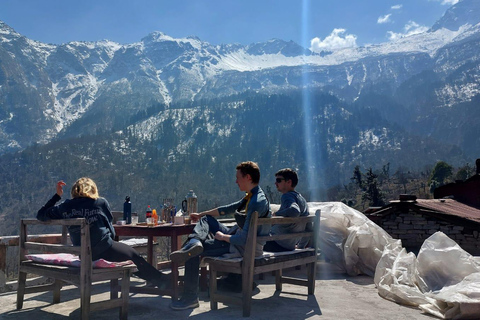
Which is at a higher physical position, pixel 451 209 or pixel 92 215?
pixel 92 215

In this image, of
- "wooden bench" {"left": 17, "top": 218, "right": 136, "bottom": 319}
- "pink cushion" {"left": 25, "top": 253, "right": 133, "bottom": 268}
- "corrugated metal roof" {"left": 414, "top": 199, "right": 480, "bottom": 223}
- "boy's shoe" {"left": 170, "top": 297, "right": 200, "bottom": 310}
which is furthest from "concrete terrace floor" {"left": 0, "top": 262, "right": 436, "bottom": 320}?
"corrugated metal roof" {"left": 414, "top": 199, "right": 480, "bottom": 223}

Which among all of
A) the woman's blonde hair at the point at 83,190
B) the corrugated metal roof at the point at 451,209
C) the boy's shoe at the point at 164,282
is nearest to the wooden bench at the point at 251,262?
the boy's shoe at the point at 164,282

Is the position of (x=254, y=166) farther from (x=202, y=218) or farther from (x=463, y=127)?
(x=463, y=127)

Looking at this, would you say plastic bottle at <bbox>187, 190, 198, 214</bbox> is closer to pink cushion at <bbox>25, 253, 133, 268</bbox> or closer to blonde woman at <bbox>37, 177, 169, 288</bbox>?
blonde woman at <bbox>37, 177, 169, 288</bbox>

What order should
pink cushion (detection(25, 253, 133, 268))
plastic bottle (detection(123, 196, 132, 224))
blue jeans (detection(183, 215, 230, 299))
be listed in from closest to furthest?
1. pink cushion (detection(25, 253, 133, 268))
2. blue jeans (detection(183, 215, 230, 299))
3. plastic bottle (detection(123, 196, 132, 224))

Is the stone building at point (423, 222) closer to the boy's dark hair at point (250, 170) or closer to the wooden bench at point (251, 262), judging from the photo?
the wooden bench at point (251, 262)

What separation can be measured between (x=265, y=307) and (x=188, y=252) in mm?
1147

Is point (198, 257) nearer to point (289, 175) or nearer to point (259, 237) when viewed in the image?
point (259, 237)

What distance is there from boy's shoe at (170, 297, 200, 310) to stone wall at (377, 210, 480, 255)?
7.13 meters

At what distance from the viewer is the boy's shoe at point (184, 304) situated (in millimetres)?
4738

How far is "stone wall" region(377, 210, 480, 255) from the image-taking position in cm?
1018

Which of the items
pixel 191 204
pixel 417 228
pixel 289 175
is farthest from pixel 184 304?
pixel 417 228

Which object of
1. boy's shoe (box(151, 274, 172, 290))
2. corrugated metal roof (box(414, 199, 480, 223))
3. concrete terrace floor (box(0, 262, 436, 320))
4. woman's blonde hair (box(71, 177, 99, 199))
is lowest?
concrete terrace floor (box(0, 262, 436, 320))

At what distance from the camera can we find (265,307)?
497cm
